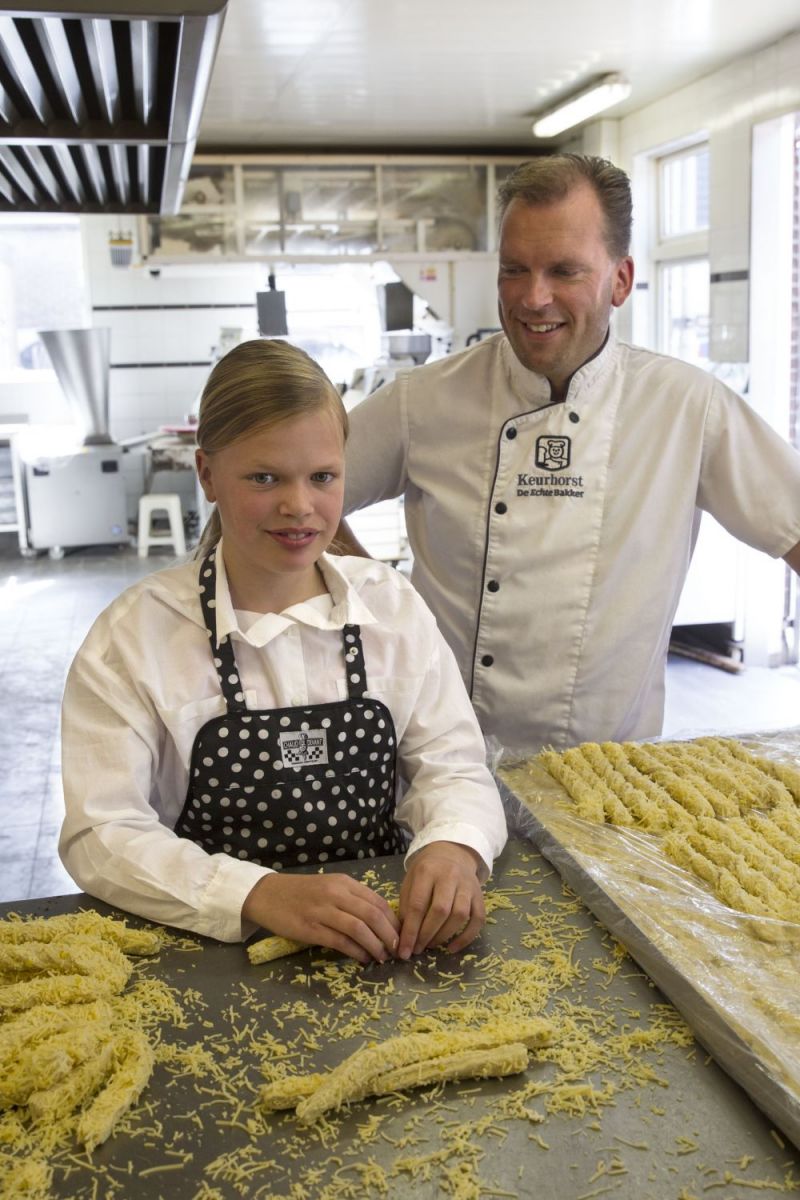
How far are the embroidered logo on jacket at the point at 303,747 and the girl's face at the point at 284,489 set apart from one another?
0.20 meters

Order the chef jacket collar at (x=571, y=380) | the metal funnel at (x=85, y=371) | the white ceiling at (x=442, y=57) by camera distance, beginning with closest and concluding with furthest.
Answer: the chef jacket collar at (x=571, y=380) < the white ceiling at (x=442, y=57) < the metal funnel at (x=85, y=371)

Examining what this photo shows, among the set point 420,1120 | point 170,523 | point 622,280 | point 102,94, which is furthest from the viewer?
point 170,523

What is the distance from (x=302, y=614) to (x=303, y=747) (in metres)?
0.16

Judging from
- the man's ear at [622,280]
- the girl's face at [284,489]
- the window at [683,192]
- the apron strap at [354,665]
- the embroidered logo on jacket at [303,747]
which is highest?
the window at [683,192]

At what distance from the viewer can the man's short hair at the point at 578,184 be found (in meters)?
1.80

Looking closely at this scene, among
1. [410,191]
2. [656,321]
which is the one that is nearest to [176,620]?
[656,321]

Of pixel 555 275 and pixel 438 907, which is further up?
pixel 555 275

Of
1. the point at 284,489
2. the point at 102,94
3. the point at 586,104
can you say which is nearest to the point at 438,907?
the point at 284,489

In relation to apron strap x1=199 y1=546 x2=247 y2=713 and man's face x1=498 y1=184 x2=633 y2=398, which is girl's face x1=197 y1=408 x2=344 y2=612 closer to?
apron strap x1=199 y1=546 x2=247 y2=713

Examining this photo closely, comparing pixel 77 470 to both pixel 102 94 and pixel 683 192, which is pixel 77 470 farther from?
pixel 102 94

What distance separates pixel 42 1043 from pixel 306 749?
0.49 metres

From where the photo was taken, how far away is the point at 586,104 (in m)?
5.59

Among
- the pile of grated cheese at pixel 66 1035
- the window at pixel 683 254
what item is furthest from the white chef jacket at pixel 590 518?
the window at pixel 683 254

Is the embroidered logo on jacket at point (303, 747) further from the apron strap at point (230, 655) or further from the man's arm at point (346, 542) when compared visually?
the man's arm at point (346, 542)
